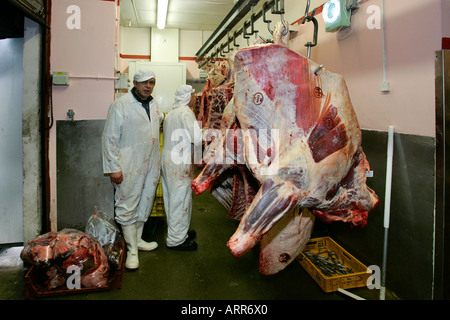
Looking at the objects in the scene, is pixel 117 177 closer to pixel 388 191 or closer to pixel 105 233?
pixel 105 233

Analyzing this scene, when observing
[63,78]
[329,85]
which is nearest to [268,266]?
[329,85]

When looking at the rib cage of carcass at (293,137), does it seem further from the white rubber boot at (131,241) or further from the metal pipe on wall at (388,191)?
the white rubber boot at (131,241)

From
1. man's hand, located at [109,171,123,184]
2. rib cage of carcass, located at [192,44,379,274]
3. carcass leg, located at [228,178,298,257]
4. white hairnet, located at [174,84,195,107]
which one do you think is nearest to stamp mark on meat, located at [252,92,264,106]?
rib cage of carcass, located at [192,44,379,274]

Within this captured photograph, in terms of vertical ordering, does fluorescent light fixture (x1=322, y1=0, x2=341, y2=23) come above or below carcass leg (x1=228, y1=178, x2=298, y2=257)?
above

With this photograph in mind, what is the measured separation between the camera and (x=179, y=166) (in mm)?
3166

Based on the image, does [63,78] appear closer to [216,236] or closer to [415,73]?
[216,236]

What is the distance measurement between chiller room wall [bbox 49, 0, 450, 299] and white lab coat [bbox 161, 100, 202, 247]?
74 cm

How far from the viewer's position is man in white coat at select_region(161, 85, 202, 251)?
3184mm

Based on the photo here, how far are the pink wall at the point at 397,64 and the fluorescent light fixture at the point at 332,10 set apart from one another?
0.15 meters

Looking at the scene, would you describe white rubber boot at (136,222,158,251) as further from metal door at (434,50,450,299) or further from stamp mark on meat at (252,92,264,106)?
metal door at (434,50,450,299)

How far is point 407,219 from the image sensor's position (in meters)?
2.23

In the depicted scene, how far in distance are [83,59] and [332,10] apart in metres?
2.51

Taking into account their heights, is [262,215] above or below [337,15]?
below

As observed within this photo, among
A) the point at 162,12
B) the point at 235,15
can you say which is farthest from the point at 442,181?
the point at 162,12
